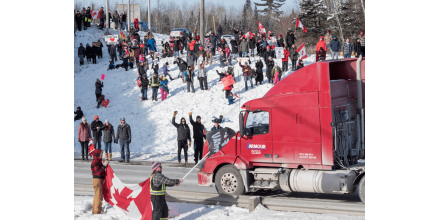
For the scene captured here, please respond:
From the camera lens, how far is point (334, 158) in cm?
945

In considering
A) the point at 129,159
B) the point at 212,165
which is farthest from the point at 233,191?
the point at 129,159

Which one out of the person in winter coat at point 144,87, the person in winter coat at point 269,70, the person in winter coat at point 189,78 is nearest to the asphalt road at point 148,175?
the person in winter coat at point 144,87

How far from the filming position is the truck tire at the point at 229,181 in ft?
32.9

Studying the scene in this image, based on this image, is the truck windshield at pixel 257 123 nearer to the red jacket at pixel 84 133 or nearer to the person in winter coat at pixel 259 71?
the red jacket at pixel 84 133

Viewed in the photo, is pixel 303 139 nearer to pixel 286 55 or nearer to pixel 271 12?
pixel 286 55

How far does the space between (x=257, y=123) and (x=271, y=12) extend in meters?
58.5

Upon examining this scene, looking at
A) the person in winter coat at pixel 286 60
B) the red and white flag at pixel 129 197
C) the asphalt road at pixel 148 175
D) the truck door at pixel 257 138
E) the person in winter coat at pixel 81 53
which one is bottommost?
the asphalt road at pixel 148 175

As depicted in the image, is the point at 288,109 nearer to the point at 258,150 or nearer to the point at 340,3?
the point at 258,150

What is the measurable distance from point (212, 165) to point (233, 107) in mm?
13937

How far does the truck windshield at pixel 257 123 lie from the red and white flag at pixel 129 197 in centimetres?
292

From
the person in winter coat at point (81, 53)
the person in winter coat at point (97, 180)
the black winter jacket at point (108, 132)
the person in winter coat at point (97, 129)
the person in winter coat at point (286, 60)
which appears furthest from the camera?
the person in winter coat at point (81, 53)

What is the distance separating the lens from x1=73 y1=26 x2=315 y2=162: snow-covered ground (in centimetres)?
2116

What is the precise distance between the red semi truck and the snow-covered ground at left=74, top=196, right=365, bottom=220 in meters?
1.06

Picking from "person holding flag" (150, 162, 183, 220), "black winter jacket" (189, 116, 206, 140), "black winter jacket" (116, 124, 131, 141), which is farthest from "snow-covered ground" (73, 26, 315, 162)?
"person holding flag" (150, 162, 183, 220)
